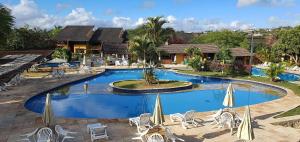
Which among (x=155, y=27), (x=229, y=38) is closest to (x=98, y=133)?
(x=155, y=27)

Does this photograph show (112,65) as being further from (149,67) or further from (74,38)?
(74,38)

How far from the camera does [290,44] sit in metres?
39.7

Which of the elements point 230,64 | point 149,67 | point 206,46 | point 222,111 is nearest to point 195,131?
point 222,111

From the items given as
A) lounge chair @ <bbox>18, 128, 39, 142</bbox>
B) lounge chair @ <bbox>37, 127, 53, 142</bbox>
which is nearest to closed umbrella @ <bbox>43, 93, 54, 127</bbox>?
lounge chair @ <bbox>37, 127, 53, 142</bbox>

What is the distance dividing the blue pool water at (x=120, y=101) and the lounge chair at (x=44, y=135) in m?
5.85

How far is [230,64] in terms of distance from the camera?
3042 centimetres

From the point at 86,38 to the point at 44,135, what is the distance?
4437 cm

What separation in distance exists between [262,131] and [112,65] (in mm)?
27851

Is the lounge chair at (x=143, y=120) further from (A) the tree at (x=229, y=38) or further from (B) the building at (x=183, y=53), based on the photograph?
(A) the tree at (x=229, y=38)

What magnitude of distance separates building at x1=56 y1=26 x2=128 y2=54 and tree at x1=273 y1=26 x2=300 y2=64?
2489 centimetres

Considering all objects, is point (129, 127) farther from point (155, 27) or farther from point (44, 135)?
point (155, 27)

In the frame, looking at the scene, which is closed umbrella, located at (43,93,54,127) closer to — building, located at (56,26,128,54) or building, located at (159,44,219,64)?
building, located at (159,44,219,64)

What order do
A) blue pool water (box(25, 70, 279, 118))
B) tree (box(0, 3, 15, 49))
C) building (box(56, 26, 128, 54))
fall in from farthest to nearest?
building (box(56, 26, 128, 54)) → tree (box(0, 3, 15, 49)) → blue pool water (box(25, 70, 279, 118))

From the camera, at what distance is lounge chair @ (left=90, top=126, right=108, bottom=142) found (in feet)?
35.9
